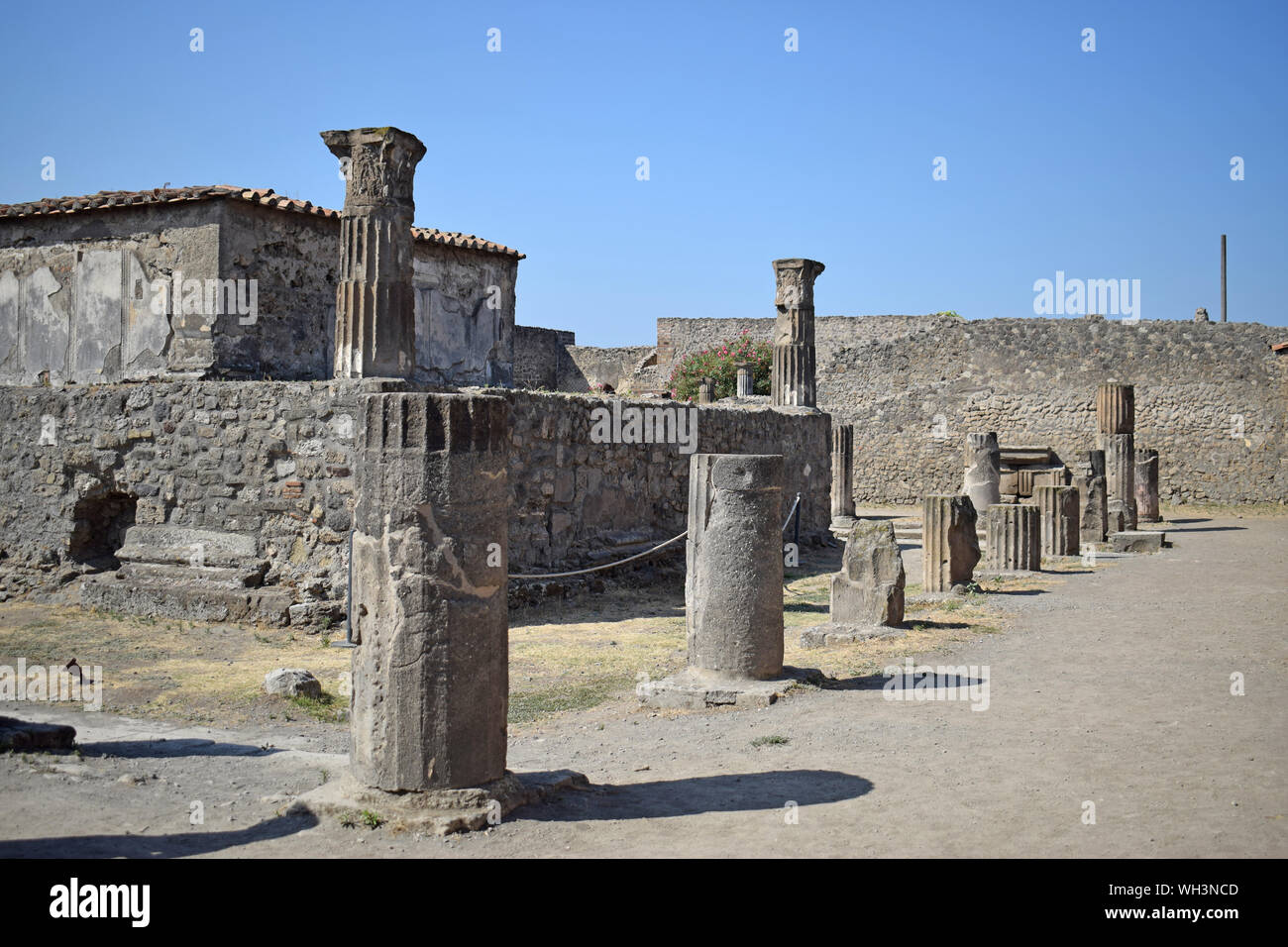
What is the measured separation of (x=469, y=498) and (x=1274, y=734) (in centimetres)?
472

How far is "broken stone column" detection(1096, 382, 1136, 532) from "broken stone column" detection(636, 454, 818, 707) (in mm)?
14794

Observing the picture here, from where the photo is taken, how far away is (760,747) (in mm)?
6281

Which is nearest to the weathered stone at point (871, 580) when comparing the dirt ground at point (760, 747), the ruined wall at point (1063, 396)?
the dirt ground at point (760, 747)

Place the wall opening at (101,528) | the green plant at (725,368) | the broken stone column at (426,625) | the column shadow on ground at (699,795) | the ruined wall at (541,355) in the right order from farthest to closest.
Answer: the ruined wall at (541,355), the green plant at (725,368), the wall opening at (101,528), the column shadow on ground at (699,795), the broken stone column at (426,625)

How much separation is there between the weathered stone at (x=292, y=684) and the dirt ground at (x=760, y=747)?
15 cm

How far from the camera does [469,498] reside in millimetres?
4793

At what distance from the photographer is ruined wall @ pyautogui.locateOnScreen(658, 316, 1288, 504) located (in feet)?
92.4

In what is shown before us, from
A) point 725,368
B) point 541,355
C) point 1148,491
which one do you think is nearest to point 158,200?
point 1148,491

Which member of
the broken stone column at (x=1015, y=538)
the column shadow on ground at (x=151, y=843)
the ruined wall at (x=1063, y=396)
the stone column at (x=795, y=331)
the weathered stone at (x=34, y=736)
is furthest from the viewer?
the ruined wall at (x=1063, y=396)

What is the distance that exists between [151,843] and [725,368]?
3114 cm

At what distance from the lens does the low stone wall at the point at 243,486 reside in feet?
33.7

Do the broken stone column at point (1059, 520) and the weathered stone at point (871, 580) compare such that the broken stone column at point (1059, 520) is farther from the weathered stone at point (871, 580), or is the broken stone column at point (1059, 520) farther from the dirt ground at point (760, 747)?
the weathered stone at point (871, 580)

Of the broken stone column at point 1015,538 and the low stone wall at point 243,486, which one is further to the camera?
the broken stone column at point 1015,538

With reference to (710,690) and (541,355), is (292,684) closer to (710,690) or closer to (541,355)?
(710,690)
